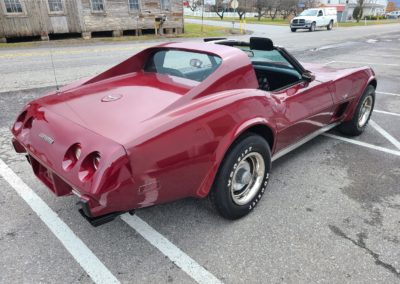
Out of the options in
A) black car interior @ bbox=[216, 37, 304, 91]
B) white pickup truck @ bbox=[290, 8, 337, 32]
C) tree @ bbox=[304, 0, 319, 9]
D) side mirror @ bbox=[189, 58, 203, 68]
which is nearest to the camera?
side mirror @ bbox=[189, 58, 203, 68]

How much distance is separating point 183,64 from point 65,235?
1.78 meters

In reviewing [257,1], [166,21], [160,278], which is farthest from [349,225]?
[257,1]

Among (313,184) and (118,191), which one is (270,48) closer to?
(313,184)

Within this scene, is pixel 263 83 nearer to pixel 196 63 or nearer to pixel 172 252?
pixel 196 63

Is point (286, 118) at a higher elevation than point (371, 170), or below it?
higher

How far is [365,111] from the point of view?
4.47 metres

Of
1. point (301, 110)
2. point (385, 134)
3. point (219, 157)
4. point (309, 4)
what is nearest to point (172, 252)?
point (219, 157)

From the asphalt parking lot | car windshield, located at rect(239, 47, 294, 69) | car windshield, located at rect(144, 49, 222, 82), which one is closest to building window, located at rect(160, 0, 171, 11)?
car windshield, located at rect(239, 47, 294, 69)

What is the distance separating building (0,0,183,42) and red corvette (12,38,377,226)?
14.0 meters

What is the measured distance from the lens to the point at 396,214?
2811mm

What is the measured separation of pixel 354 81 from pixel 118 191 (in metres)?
3.29

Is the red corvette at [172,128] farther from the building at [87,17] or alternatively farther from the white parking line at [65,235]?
the building at [87,17]

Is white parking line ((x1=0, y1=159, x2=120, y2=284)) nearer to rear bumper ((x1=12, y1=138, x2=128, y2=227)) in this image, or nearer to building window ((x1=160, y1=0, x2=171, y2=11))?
rear bumper ((x1=12, y1=138, x2=128, y2=227))

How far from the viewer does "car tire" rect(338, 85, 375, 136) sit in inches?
164
